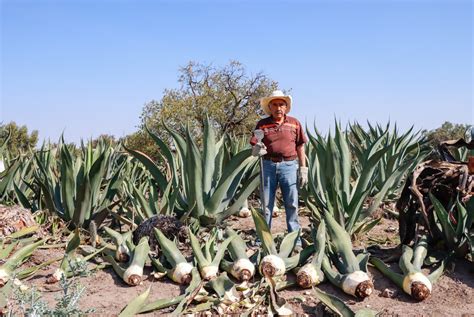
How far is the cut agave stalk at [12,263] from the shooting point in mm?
3207

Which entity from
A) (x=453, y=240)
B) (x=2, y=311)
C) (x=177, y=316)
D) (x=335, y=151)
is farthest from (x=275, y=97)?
(x=2, y=311)

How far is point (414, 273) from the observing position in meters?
3.12

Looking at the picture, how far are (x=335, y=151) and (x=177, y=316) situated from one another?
2.37 m

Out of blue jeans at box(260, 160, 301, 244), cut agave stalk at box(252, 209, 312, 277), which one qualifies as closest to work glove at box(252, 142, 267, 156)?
blue jeans at box(260, 160, 301, 244)

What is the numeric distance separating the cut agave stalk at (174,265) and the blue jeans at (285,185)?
3.46ft

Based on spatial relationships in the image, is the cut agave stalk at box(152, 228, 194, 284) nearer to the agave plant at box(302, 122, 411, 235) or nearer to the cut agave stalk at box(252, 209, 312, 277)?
the cut agave stalk at box(252, 209, 312, 277)

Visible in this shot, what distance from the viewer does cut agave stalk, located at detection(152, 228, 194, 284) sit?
325 centimetres

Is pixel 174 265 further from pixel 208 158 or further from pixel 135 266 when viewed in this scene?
pixel 208 158

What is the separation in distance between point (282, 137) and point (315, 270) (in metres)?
1.33

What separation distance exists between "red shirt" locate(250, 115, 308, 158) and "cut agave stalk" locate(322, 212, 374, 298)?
3.06 feet

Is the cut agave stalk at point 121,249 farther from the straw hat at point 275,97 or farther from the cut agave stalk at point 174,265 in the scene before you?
the straw hat at point 275,97

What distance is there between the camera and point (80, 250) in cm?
396

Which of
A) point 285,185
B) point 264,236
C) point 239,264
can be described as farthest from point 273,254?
point 285,185

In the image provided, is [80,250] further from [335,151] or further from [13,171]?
[335,151]
